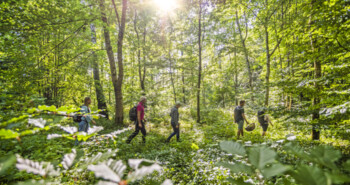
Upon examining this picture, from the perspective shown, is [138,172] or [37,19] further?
[37,19]

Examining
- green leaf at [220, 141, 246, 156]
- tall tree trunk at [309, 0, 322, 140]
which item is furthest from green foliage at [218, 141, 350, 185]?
tall tree trunk at [309, 0, 322, 140]

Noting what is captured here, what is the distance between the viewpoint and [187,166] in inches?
183

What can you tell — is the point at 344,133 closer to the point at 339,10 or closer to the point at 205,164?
the point at 339,10

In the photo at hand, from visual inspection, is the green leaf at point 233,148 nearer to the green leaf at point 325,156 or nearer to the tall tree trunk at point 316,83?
the green leaf at point 325,156

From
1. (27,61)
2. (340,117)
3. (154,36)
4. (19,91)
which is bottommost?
(340,117)

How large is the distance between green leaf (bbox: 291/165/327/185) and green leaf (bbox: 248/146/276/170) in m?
0.09

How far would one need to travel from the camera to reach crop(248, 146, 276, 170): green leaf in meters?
0.62

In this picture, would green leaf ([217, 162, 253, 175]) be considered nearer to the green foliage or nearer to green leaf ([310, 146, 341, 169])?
the green foliage

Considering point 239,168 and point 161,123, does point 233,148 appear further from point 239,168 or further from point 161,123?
point 161,123

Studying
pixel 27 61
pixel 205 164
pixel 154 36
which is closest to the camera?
pixel 205 164

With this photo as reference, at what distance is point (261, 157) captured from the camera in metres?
0.65

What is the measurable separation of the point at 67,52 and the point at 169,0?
7.11 m

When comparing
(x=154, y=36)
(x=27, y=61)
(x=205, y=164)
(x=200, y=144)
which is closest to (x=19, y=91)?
(x=27, y=61)

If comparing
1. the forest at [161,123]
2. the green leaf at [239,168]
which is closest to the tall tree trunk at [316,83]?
the forest at [161,123]
